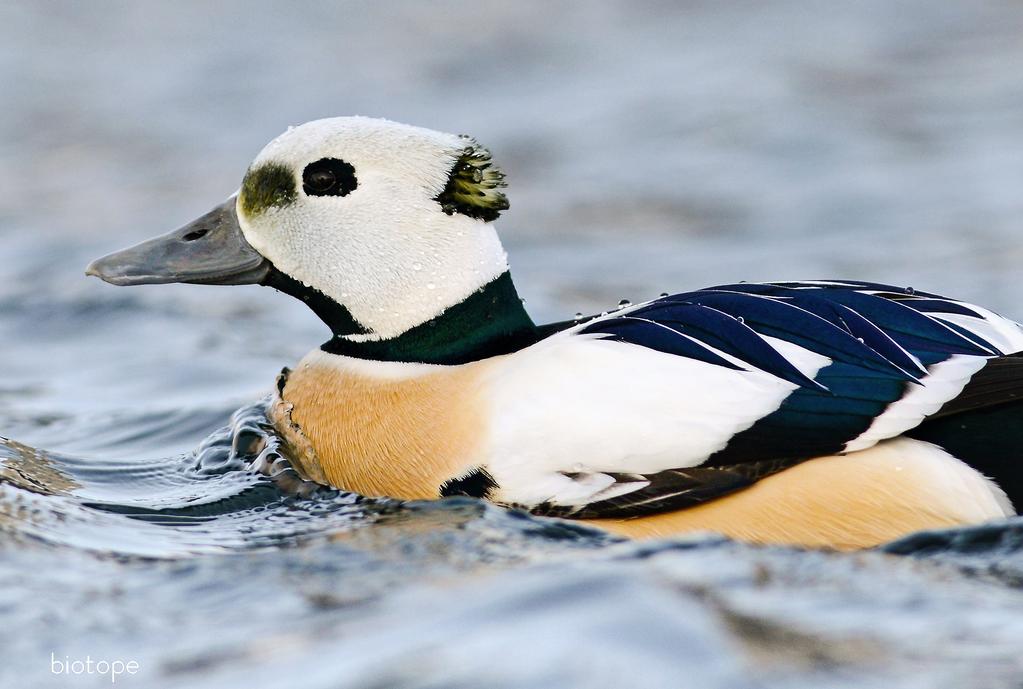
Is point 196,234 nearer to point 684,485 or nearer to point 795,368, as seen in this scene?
point 684,485

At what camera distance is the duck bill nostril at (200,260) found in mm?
5180

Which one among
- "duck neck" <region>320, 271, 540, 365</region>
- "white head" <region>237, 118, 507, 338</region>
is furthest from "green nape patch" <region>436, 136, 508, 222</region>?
"duck neck" <region>320, 271, 540, 365</region>

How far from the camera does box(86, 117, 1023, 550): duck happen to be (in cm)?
430

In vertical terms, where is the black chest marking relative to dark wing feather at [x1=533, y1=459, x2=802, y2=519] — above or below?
above

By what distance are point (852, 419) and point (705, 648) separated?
3.29 ft

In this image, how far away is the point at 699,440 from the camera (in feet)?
14.1

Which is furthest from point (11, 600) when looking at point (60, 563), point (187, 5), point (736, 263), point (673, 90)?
point (187, 5)

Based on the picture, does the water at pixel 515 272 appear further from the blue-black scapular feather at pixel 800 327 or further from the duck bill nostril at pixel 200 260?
the duck bill nostril at pixel 200 260

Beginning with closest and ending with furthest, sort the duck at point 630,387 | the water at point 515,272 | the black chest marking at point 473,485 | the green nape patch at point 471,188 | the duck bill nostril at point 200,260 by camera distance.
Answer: the water at point 515,272, the duck at point 630,387, the black chest marking at point 473,485, the green nape patch at point 471,188, the duck bill nostril at point 200,260

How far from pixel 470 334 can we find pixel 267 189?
0.87 meters

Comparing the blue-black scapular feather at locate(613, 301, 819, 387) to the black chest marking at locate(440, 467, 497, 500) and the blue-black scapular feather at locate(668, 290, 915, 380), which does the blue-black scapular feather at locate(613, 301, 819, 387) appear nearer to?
the blue-black scapular feather at locate(668, 290, 915, 380)

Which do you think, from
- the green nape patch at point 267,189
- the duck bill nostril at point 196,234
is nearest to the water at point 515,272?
the duck bill nostril at point 196,234

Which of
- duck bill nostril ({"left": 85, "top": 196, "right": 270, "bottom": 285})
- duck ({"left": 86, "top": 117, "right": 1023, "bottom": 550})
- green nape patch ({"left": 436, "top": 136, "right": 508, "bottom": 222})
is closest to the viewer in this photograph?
duck ({"left": 86, "top": 117, "right": 1023, "bottom": 550})

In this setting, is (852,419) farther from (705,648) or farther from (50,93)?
(50,93)
